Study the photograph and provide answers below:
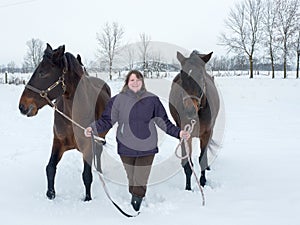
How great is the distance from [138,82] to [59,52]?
924 millimetres

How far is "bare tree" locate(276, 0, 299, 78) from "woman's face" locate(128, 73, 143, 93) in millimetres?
25679

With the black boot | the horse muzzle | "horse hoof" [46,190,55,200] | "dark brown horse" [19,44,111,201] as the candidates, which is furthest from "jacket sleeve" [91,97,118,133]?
"horse hoof" [46,190,55,200]

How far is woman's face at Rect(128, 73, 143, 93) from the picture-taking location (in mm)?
3082

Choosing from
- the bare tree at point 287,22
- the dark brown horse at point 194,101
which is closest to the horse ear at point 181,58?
the dark brown horse at point 194,101

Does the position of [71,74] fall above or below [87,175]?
above

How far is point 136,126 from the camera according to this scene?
10.2 feet

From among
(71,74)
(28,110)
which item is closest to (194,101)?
(71,74)

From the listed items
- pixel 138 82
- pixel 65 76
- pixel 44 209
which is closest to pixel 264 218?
pixel 138 82

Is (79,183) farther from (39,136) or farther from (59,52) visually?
(39,136)

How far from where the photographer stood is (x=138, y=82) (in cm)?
310

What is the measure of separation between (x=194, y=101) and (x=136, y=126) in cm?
75

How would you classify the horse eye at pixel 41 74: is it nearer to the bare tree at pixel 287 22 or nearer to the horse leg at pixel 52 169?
the horse leg at pixel 52 169

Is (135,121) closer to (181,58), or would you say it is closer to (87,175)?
(87,175)

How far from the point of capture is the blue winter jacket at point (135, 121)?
3104 mm
